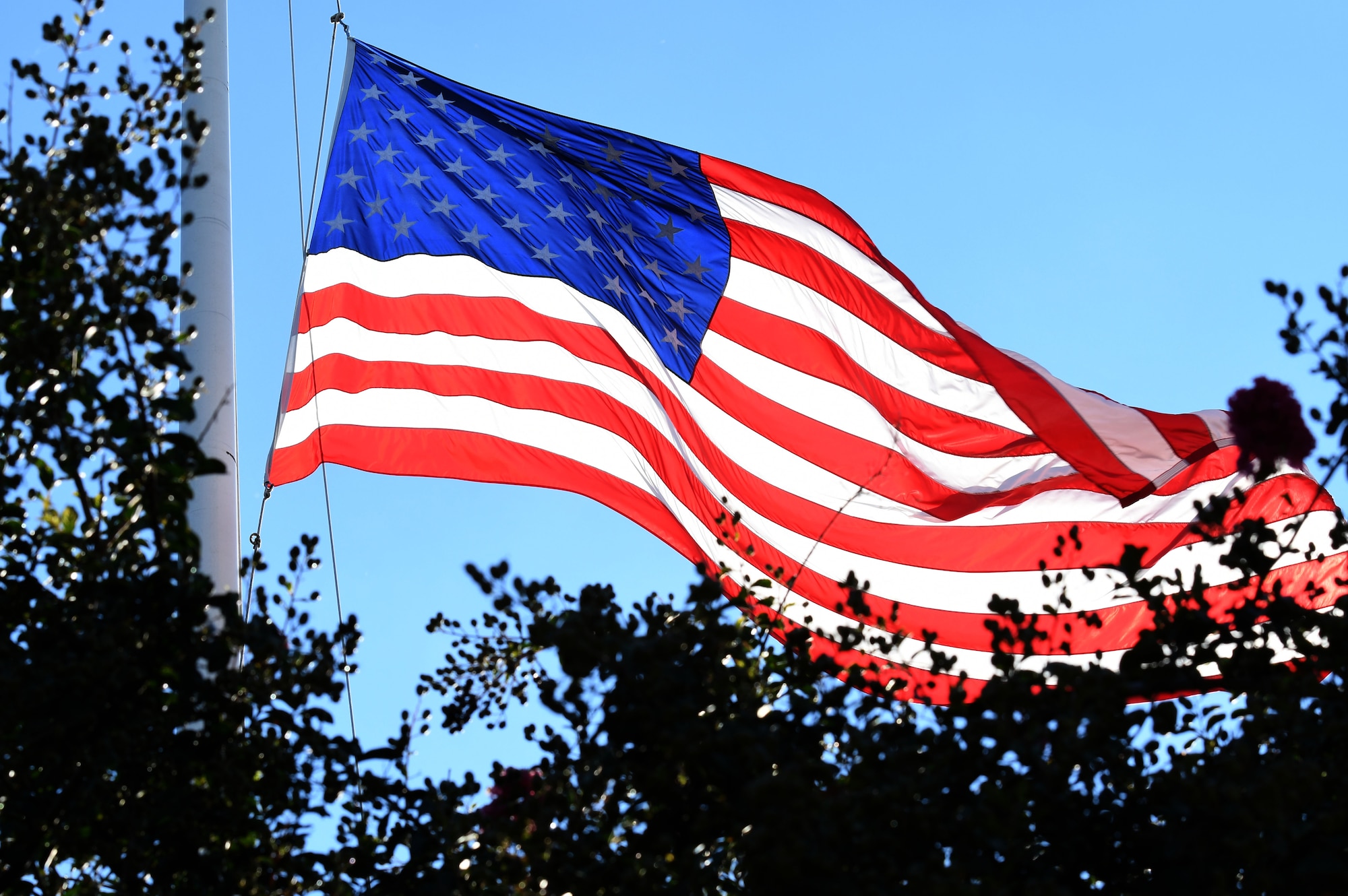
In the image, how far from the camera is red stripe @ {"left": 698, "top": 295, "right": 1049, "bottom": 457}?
9.34 metres

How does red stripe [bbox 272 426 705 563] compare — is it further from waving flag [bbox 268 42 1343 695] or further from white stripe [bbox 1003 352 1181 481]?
white stripe [bbox 1003 352 1181 481]

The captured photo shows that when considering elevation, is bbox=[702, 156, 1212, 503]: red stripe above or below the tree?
above

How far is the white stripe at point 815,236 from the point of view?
32.1ft

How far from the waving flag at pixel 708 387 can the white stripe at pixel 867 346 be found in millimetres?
18

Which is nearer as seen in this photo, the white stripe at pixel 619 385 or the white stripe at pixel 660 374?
the white stripe at pixel 619 385

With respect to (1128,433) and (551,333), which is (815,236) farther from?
(1128,433)

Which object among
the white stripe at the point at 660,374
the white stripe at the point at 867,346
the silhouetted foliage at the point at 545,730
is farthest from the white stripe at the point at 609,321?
the silhouetted foliage at the point at 545,730

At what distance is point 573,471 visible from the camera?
8695 mm

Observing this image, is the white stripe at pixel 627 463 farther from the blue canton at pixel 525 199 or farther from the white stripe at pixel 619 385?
the blue canton at pixel 525 199

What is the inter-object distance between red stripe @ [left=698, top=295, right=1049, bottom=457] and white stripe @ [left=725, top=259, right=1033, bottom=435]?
4 centimetres

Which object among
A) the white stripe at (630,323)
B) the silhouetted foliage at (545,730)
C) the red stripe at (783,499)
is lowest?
the silhouetted foliage at (545,730)

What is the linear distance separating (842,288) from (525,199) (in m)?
2.38

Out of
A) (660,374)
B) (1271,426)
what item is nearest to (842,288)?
(660,374)

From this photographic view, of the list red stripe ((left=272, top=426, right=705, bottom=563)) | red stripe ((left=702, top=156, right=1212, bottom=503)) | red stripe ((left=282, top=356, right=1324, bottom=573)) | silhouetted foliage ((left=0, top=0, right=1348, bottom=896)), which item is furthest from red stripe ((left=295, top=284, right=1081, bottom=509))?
silhouetted foliage ((left=0, top=0, right=1348, bottom=896))
